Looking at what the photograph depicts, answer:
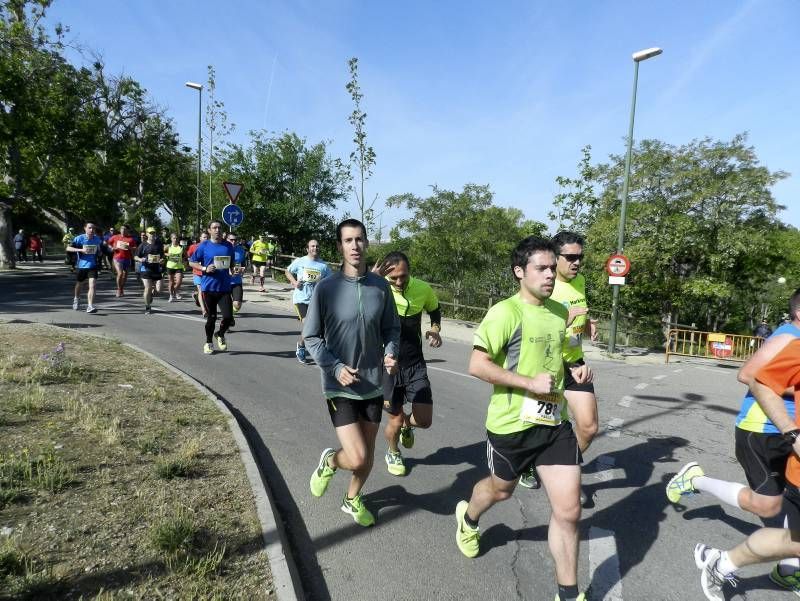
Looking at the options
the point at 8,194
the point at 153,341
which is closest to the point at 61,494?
the point at 153,341

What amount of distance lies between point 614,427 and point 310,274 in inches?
188

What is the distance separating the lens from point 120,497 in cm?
337

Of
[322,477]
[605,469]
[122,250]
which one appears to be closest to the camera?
[322,477]

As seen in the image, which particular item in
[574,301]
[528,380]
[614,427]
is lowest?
[614,427]

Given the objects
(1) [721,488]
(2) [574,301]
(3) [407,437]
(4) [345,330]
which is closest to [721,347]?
(2) [574,301]

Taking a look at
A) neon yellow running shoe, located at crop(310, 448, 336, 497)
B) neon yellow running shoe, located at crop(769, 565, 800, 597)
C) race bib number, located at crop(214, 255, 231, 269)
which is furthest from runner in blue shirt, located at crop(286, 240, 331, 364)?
neon yellow running shoe, located at crop(769, 565, 800, 597)

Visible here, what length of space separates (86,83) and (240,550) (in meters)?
25.6

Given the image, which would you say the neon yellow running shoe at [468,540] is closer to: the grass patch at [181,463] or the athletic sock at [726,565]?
the athletic sock at [726,565]

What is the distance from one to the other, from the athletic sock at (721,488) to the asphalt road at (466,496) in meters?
0.32

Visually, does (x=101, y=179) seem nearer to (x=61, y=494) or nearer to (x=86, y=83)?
(x=86, y=83)

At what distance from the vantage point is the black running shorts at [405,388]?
173 inches

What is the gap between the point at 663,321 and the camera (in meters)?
23.2

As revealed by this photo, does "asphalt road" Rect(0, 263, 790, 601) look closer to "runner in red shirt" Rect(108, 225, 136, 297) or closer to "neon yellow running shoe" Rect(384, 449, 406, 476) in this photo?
"neon yellow running shoe" Rect(384, 449, 406, 476)

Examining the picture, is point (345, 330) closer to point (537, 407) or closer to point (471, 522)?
point (537, 407)
